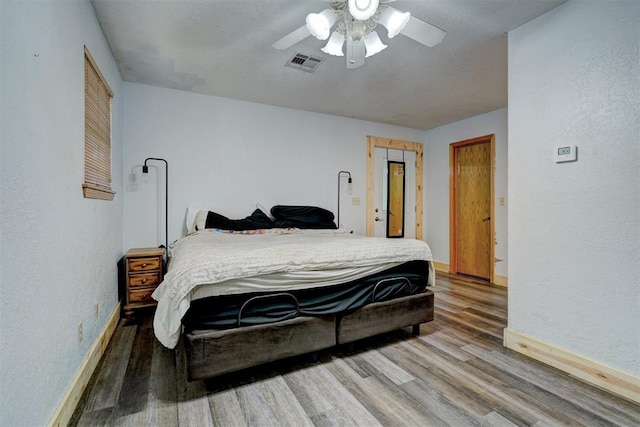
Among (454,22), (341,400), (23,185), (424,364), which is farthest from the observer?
(454,22)

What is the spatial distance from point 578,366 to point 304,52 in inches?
121

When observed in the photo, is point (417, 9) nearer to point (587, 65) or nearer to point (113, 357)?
point (587, 65)

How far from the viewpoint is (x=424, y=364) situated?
203 cm

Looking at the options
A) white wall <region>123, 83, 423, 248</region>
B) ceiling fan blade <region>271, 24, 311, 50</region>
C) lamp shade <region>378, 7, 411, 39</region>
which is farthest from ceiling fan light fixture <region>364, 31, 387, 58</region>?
white wall <region>123, 83, 423, 248</region>

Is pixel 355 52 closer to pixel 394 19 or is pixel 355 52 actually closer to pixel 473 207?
pixel 394 19

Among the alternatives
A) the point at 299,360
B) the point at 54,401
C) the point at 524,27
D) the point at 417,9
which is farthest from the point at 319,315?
the point at 524,27

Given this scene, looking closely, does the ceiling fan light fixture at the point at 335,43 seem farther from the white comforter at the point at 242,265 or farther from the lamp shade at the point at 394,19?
the white comforter at the point at 242,265

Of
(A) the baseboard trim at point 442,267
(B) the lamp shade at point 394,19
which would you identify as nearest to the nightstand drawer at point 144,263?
(B) the lamp shade at point 394,19

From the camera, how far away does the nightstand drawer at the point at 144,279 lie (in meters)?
2.88

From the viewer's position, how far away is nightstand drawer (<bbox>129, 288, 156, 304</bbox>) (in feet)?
9.46

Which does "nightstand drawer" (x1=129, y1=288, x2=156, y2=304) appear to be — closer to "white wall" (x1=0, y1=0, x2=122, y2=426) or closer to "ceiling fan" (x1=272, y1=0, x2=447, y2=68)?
"white wall" (x1=0, y1=0, x2=122, y2=426)

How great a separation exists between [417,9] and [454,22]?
14.1 inches

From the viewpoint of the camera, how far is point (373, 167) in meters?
4.81

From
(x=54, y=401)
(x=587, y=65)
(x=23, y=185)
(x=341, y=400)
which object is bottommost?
(x=341, y=400)
